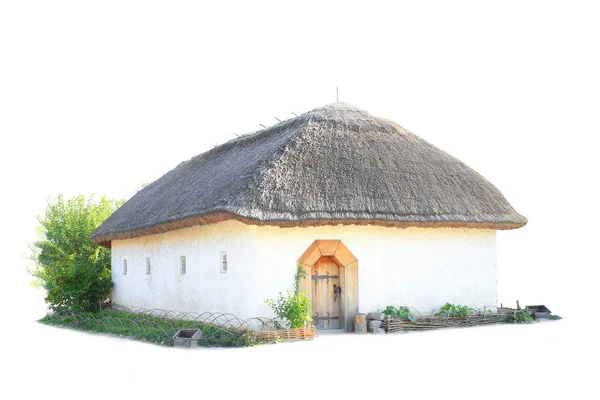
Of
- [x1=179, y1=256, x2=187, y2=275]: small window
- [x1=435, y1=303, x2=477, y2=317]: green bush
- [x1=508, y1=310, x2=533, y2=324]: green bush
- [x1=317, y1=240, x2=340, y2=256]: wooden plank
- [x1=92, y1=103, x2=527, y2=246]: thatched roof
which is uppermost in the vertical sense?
[x1=92, y1=103, x2=527, y2=246]: thatched roof

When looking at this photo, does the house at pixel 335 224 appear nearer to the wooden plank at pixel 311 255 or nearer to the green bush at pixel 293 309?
the wooden plank at pixel 311 255

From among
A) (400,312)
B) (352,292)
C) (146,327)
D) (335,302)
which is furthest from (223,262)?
(400,312)

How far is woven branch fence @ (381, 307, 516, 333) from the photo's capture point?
15.5 meters

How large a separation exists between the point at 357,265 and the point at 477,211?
3639 mm

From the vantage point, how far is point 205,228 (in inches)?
663

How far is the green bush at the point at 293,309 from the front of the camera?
1417 cm

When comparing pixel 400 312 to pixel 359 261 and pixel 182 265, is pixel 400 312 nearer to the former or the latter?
pixel 359 261

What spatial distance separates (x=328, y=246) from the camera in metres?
15.4

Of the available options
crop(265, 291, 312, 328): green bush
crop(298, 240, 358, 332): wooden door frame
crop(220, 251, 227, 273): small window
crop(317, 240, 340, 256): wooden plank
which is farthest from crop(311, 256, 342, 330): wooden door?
crop(220, 251, 227, 273): small window

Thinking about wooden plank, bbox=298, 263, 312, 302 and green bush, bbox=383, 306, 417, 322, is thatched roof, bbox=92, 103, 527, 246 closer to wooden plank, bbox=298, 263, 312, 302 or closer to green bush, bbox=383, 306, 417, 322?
wooden plank, bbox=298, 263, 312, 302

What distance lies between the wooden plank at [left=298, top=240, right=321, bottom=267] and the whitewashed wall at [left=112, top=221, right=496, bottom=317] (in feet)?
0.39

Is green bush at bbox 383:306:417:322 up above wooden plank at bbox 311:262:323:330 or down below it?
below

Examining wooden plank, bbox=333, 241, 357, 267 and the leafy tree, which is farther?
the leafy tree

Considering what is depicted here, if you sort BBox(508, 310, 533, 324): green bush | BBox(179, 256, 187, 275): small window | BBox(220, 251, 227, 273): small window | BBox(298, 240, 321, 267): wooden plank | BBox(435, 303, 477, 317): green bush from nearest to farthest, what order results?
BBox(298, 240, 321, 267): wooden plank < BBox(220, 251, 227, 273): small window < BBox(435, 303, 477, 317): green bush < BBox(508, 310, 533, 324): green bush < BBox(179, 256, 187, 275): small window
